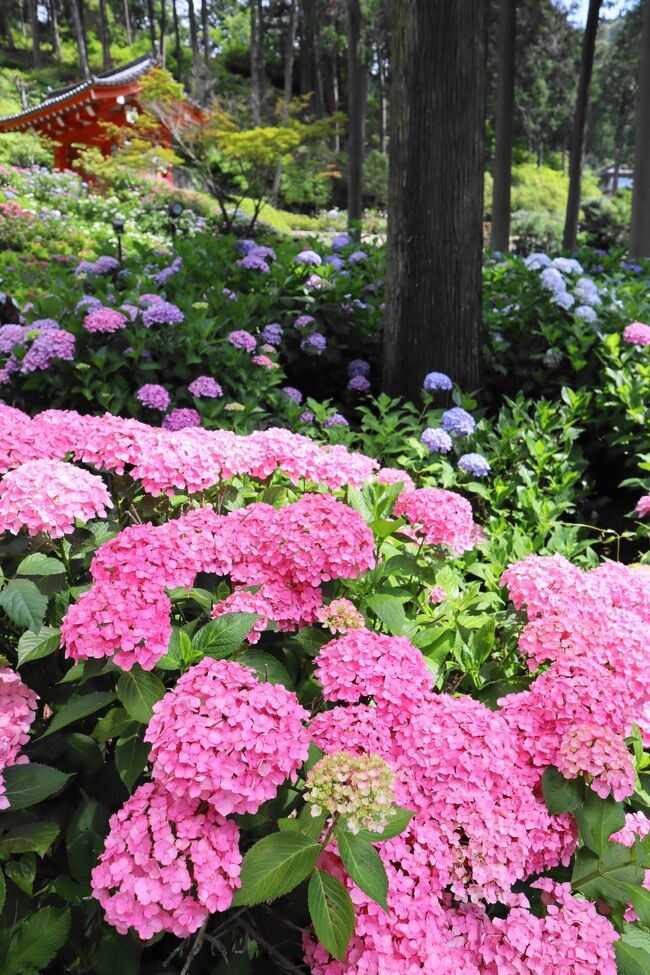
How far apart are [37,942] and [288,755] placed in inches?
18.8

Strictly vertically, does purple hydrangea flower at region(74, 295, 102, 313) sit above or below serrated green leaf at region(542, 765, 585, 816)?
above

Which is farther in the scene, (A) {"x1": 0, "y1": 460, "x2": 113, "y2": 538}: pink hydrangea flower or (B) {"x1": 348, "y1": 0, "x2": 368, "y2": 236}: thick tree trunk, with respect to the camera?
(B) {"x1": 348, "y1": 0, "x2": 368, "y2": 236}: thick tree trunk

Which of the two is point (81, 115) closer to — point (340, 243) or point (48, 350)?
point (340, 243)

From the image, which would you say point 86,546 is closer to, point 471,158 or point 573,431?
point 573,431

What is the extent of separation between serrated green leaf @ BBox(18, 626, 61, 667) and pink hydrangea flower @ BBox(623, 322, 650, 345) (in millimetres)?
3958

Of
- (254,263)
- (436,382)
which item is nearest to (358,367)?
(436,382)

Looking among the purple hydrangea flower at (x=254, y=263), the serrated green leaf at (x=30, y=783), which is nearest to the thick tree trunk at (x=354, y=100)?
the purple hydrangea flower at (x=254, y=263)

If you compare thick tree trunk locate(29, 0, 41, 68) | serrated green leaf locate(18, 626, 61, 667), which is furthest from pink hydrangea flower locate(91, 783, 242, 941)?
thick tree trunk locate(29, 0, 41, 68)

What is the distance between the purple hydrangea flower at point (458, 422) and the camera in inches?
138

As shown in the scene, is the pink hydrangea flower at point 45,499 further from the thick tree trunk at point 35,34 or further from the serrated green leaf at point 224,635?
the thick tree trunk at point 35,34

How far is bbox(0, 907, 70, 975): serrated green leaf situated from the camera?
3.40ft

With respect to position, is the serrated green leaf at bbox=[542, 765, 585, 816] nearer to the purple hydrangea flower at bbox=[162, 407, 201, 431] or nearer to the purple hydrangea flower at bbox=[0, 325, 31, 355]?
the purple hydrangea flower at bbox=[162, 407, 201, 431]

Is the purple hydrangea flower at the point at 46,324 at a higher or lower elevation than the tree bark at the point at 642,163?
lower

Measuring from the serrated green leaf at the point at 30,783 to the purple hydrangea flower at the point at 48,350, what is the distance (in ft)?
8.58
